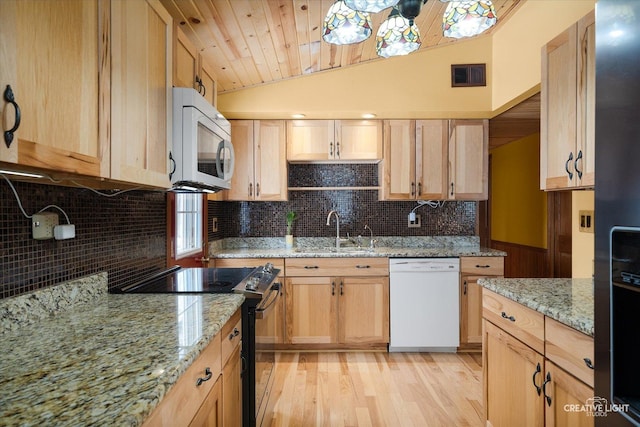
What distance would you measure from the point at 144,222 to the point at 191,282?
0.48 metres

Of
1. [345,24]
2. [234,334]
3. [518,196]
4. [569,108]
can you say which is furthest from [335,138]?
[518,196]

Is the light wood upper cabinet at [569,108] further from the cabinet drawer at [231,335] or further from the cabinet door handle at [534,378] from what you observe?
the cabinet drawer at [231,335]

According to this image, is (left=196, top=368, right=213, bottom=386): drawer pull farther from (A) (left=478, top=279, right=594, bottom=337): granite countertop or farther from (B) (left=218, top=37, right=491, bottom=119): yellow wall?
(B) (left=218, top=37, right=491, bottom=119): yellow wall

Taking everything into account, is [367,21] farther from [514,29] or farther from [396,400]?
[396,400]

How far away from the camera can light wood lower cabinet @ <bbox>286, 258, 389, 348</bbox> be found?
120 inches

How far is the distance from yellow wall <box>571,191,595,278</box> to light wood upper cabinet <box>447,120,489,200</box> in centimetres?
79

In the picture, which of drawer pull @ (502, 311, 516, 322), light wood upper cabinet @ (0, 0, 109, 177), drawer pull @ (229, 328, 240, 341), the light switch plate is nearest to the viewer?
light wood upper cabinet @ (0, 0, 109, 177)

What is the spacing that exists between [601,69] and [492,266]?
7.79 feet

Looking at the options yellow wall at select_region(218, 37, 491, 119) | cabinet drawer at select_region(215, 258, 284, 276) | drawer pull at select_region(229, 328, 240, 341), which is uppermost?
yellow wall at select_region(218, 37, 491, 119)

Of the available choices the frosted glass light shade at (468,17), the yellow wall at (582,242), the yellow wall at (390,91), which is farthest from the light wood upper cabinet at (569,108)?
the yellow wall at (390,91)

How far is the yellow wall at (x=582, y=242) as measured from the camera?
244 centimetres

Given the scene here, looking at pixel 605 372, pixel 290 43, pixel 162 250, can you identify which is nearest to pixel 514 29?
pixel 290 43

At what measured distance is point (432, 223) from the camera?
11.8ft

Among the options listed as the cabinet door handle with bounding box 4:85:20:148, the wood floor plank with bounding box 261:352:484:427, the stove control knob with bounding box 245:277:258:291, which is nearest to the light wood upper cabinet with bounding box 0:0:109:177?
the cabinet door handle with bounding box 4:85:20:148
